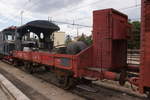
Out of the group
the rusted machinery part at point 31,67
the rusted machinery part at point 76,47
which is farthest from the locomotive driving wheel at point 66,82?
the rusted machinery part at point 31,67

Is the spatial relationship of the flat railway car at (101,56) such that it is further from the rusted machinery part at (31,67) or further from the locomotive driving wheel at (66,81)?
the rusted machinery part at (31,67)

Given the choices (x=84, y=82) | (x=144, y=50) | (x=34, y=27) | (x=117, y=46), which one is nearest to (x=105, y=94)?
(x=84, y=82)

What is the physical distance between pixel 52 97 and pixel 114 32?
3.16 meters

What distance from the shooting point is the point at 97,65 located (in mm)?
5539

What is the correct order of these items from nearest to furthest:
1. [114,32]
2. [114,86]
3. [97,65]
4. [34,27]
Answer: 1. [114,32]
2. [97,65]
3. [114,86]
4. [34,27]

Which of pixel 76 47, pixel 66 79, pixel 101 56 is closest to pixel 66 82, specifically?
pixel 66 79

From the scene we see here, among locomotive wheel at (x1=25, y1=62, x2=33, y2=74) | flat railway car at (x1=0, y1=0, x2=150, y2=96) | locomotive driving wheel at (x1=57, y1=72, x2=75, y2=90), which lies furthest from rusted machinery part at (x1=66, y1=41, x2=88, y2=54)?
locomotive wheel at (x1=25, y1=62, x2=33, y2=74)

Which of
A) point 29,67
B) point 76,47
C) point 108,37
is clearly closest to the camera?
point 108,37

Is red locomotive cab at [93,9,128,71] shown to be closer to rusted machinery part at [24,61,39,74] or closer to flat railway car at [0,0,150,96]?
flat railway car at [0,0,150,96]

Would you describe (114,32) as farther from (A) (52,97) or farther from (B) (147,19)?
(A) (52,97)

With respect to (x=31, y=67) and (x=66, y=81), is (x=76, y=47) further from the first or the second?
(x=31, y=67)

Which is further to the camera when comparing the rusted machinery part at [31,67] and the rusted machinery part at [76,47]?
the rusted machinery part at [31,67]

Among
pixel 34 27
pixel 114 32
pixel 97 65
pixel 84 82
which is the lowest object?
pixel 84 82

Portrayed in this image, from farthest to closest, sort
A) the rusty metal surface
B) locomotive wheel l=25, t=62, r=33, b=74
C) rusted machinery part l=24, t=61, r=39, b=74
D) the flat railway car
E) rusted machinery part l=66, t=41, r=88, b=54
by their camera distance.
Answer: locomotive wheel l=25, t=62, r=33, b=74 < rusted machinery part l=24, t=61, r=39, b=74 < rusted machinery part l=66, t=41, r=88, b=54 < the flat railway car < the rusty metal surface
